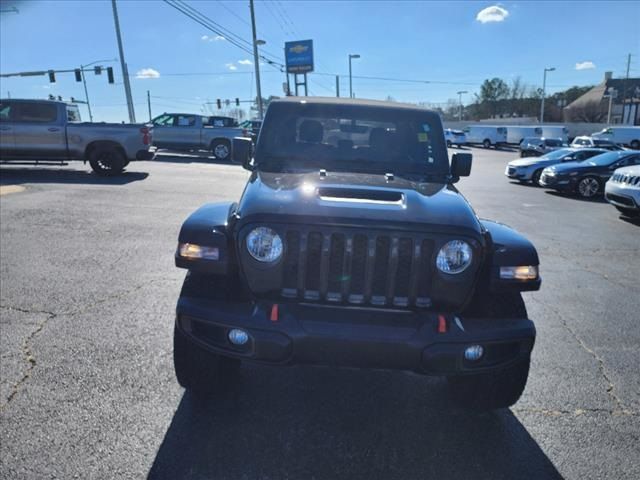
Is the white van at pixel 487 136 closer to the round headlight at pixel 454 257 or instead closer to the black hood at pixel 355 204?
the black hood at pixel 355 204

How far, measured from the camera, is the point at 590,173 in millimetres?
13758

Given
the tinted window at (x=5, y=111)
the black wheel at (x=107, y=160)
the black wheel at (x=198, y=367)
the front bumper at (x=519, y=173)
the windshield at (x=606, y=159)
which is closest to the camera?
the black wheel at (x=198, y=367)

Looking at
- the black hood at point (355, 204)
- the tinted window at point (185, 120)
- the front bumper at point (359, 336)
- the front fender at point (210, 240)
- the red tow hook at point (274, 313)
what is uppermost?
the tinted window at point (185, 120)

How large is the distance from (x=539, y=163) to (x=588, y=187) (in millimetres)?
3520

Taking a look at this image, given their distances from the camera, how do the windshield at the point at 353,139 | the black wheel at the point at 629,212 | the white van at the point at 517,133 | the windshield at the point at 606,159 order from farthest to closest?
the white van at the point at 517,133, the windshield at the point at 606,159, the black wheel at the point at 629,212, the windshield at the point at 353,139

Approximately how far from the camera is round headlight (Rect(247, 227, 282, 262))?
95.7 inches

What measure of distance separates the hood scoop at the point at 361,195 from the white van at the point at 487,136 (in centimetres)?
4660

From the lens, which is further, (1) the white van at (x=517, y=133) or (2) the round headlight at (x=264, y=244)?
(1) the white van at (x=517, y=133)

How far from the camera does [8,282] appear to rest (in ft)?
16.6

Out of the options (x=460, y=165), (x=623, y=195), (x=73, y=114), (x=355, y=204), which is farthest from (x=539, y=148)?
(x=355, y=204)

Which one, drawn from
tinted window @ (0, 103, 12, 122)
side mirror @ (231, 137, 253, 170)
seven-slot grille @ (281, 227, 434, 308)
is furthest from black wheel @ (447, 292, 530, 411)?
tinted window @ (0, 103, 12, 122)

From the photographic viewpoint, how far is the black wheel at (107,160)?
13.0m

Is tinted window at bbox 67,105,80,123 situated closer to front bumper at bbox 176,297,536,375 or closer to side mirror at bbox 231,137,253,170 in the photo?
side mirror at bbox 231,137,253,170

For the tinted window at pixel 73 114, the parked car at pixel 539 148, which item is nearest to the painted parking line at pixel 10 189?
the tinted window at pixel 73 114
